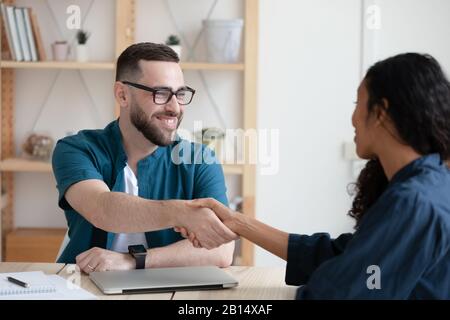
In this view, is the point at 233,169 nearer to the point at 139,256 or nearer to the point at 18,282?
the point at 139,256

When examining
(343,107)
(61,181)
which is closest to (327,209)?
(343,107)

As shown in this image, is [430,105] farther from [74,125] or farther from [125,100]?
[74,125]

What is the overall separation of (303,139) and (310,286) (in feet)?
7.11

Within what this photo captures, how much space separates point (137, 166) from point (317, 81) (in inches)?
60.4

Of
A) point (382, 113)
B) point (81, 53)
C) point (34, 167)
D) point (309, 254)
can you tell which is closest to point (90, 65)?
point (81, 53)

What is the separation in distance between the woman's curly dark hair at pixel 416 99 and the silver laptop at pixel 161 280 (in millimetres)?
579

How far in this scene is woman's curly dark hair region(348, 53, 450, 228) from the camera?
4.89 ft

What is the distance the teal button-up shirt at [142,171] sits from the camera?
2.25 meters

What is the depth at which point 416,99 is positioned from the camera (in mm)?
1489

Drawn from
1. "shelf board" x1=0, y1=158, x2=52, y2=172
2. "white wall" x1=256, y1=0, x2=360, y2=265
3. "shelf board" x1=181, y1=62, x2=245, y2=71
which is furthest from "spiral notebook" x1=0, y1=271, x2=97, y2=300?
"white wall" x1=256, y1=0, x2=360, y2=265

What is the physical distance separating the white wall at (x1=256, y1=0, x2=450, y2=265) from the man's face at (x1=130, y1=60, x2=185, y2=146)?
1.31 meters

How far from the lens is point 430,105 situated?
4.89 feet

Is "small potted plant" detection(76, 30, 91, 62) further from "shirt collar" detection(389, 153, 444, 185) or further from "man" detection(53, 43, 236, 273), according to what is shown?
Result: "shirt collar" detection(389, 153, 444, 185)

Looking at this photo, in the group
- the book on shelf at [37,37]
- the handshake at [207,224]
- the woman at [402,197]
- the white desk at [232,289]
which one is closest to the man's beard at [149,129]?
the handshake at [207,224]
